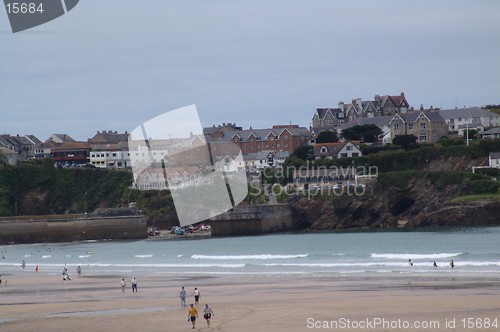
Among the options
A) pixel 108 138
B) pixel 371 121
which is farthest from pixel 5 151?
pixel 371 121

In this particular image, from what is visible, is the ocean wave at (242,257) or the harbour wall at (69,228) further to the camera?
the harbour wall at (69,228)

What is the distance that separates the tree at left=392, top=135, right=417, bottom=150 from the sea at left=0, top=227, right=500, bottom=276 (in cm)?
2536

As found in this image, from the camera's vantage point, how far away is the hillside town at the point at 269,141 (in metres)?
103

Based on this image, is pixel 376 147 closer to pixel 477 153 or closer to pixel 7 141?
pixel 477 153

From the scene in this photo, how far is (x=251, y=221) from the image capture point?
83438mm

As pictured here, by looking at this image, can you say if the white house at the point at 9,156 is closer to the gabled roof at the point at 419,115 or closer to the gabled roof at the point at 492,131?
the gabled roof at the point at 419,115

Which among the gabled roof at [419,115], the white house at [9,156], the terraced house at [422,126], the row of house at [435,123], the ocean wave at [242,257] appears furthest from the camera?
the white house at [9,156]

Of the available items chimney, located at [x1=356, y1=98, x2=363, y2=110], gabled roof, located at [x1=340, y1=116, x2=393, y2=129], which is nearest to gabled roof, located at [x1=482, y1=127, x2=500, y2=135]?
gabled roof, located at [x1=340, y1=116, x2=393, y2=129]

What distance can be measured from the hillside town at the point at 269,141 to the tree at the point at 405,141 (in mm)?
2030

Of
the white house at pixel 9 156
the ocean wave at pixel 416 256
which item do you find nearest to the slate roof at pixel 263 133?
the white house at pixel 9 156

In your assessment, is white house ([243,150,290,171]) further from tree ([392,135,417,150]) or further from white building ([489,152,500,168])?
white building ([489,152,500,168])

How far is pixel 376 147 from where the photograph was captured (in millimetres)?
100688

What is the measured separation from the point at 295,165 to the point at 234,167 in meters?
6.88

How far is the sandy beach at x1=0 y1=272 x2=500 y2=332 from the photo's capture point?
2545cm
